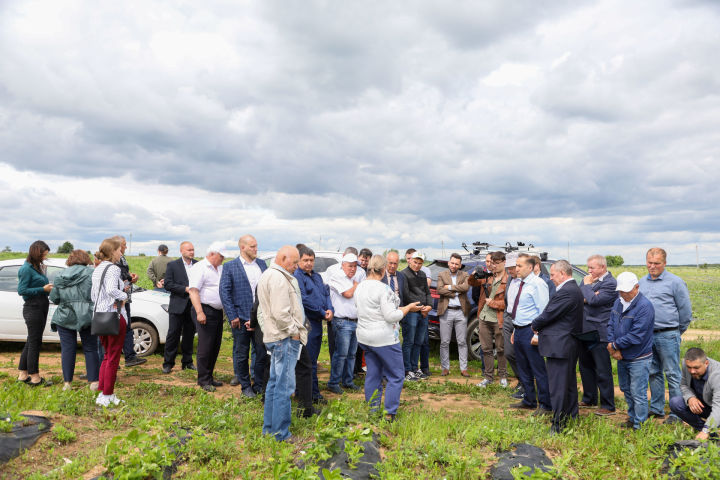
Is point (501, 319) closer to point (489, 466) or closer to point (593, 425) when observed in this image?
point (593, 425)

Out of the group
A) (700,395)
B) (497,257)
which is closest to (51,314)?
(497,257)

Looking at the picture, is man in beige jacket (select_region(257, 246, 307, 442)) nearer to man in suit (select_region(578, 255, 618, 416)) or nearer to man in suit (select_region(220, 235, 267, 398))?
man in suit (select_region(220, 235, 267, 398))

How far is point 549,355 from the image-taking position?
204 inches

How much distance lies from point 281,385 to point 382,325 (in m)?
1.24

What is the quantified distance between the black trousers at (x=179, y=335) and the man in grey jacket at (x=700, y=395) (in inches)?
261

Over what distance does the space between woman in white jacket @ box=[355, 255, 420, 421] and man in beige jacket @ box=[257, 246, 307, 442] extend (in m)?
0.79

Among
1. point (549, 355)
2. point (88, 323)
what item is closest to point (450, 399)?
point (549, 355)

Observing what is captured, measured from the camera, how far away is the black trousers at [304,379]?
5.12 meters

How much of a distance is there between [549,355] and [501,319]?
6.49 ft

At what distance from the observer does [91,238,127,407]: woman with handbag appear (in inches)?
216

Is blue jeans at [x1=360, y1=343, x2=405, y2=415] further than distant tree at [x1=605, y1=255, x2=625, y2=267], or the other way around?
distant tree at [x1=605, y1=255, x2=625, y2=267]

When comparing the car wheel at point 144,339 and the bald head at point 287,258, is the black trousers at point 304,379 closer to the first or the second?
the bald head at point 287,258

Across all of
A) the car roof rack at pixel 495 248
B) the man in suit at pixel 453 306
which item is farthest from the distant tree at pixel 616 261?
the man in suit at pixel 453 306

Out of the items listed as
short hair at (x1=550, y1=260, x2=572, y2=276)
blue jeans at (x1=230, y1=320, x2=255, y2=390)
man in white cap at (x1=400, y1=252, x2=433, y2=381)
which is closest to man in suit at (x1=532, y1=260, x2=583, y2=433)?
short hair at (x1=550, y1=260, x2=572, y2=276)
